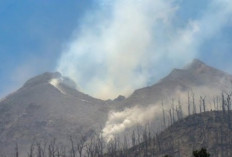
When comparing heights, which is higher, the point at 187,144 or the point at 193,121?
the point at 193,121

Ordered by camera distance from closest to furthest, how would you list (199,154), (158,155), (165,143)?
(199,154), (158,155), (165,143)

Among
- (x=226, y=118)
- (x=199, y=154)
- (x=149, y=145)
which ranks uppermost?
(x=226, y=118)

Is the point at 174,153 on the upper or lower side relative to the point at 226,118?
lower

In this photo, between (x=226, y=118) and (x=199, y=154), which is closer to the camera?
(x=199, y=154)

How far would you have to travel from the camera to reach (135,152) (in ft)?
447

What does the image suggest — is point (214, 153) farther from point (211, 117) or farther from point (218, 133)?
point (211, 117)

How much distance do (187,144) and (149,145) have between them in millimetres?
15036

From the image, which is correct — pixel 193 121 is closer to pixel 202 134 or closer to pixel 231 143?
pixel 202 134

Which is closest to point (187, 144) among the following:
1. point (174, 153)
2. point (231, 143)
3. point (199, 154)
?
point (174, 153)

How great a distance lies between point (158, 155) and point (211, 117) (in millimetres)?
29990

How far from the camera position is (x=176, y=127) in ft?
480

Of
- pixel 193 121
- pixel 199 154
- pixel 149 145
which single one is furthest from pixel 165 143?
pixel 199 154

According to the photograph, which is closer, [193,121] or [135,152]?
[135,152]

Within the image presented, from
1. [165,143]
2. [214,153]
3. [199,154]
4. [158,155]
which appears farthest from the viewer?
[165,143]
